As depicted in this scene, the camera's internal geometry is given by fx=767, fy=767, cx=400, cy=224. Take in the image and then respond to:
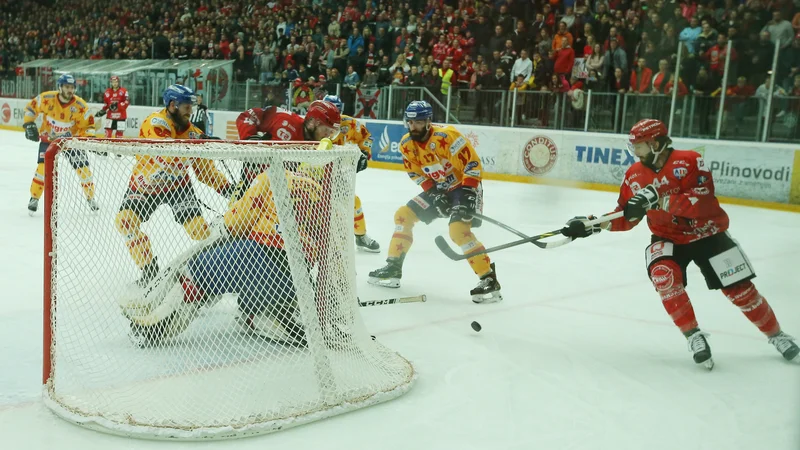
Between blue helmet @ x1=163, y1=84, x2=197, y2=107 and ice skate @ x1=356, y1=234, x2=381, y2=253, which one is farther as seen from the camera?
ice skate @ x1=356, y1=234, x2=381, y2=253

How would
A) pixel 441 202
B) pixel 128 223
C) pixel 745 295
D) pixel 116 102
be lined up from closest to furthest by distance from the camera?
pixel 128 223 < pixel 745 295 < pixel 441 202 < pixel 116 102

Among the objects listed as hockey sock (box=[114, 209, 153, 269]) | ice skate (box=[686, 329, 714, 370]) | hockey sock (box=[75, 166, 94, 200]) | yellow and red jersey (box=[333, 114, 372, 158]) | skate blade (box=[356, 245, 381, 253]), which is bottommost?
skate blade (box=[356, 245, 381, 253])

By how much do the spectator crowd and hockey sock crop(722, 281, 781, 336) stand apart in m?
5.21

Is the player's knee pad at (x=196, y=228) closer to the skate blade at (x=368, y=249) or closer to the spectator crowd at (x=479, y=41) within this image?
the skate blade at (x=368, y=249)

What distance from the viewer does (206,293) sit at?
2811mm

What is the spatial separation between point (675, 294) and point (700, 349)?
24cm

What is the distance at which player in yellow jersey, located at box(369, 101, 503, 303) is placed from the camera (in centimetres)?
429

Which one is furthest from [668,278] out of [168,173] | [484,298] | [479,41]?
[479,41]

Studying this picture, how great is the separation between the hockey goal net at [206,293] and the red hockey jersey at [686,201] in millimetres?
1281

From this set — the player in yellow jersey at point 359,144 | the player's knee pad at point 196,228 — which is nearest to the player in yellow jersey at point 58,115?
the player in yellow jersey at point 359,144

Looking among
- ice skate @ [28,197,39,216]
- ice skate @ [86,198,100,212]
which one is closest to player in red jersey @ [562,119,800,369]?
ice skate @ [86,198,100,212]

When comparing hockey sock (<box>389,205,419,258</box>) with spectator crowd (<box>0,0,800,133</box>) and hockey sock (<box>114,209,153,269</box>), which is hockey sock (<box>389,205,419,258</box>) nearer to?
hockey sock (<box>114,209,153,269</box>)

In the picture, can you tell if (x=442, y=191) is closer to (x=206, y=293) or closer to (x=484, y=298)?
(x=484, y=298)

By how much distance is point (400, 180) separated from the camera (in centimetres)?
1019
